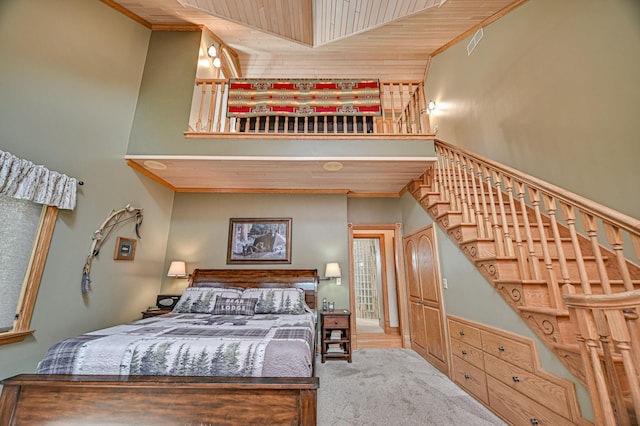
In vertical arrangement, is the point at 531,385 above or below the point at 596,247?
below

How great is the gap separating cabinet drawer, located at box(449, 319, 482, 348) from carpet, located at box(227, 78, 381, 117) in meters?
2.84

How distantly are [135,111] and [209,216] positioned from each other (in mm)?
1841

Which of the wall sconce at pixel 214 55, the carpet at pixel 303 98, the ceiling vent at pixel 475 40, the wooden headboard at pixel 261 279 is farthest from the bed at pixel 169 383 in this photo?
the ceiling vent at pixel 475 40

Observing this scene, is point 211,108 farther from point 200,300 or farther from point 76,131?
point 200,300

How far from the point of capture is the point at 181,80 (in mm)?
3670

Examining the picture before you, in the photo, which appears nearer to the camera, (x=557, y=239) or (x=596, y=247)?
(x=596, y=247)

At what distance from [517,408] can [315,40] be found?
5.45 m

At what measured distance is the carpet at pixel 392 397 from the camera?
2.17 m

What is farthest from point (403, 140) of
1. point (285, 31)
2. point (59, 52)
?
point (59, 52)

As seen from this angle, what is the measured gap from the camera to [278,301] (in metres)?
3.43

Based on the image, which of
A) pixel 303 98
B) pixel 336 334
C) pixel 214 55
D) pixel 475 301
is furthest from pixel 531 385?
pixel 214 55

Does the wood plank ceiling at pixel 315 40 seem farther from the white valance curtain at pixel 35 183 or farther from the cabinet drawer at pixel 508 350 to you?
the cabinet drawer at pixel 508 350

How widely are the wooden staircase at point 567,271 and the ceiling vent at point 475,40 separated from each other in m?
2.11

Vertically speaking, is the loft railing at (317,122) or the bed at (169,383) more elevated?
the loft railing at (317,122)
